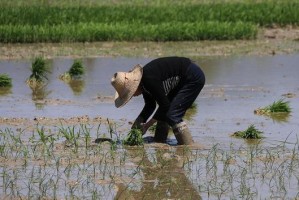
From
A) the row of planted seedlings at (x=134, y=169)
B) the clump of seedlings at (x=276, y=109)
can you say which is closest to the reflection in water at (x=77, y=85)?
the clump of seedlings at (x=276, y=109)

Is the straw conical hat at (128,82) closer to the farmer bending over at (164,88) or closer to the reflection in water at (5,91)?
the farmer bending over at (164,88)

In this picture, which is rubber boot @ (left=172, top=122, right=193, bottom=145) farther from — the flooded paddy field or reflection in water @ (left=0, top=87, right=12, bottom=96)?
reflection in water @ (left=0, top=87, right=12, bottom=96)

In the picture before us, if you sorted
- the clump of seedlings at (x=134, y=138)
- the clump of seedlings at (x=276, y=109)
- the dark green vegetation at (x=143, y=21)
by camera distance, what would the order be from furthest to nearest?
the dark green vegetation at (x=143, y=21), the clump of seedlings at (x=276, y=109), the clump of seedlings at (x=134, y=138)

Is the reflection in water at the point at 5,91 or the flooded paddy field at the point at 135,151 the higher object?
the reflection in water at the point at 5,91

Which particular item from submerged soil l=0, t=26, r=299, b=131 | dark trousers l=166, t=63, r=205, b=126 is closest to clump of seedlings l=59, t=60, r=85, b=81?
submerged soil l=0, t=26, r=299, b=131

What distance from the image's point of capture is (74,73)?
648 inches

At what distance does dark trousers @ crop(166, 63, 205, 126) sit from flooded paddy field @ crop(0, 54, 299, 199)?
0.37 meters

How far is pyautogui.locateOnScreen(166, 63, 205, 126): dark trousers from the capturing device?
9.90m

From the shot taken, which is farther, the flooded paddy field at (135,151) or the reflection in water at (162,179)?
the flooded paddy field at (135,151)

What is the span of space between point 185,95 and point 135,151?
2.81 feet

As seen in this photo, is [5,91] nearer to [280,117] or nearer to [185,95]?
[280,117]

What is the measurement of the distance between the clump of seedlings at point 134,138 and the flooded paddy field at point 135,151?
0.29 feet

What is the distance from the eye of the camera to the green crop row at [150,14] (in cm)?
2417

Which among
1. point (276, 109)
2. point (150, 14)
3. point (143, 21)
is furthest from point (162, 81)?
point (150, 14)
